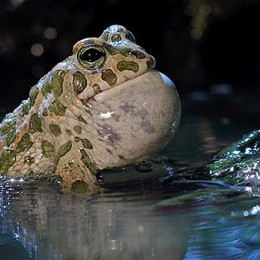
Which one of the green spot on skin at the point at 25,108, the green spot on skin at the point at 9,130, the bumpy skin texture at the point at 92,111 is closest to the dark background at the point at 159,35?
the green spot on skin at the point at 9,130

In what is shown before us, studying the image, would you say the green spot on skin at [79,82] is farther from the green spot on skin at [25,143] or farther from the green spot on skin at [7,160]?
the green spot on skin at [7,160]

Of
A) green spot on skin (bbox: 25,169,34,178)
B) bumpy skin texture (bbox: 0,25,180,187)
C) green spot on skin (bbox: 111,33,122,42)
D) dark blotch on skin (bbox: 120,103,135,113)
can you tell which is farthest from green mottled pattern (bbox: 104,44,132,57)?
green spot on skin (bbox: 25,169,34,178)

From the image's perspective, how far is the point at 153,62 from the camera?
10.4 feet

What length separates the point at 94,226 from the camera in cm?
251

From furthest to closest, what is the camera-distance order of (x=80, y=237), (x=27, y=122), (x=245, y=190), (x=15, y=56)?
1. (x=15, y=56)
2. (x=27, y=122)
3. (x=245, y=190)
4. (x=80, y=237)

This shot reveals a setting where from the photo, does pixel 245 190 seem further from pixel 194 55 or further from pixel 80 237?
pixel 194 55

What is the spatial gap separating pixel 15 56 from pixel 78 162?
20.1 feet

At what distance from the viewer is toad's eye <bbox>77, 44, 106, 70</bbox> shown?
316 cm

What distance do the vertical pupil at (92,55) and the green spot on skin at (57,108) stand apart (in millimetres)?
283

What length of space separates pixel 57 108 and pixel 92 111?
211 mm

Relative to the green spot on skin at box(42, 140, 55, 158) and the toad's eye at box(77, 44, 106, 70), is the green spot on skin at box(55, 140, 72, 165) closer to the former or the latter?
the green spot on skin at box(42, 140, 55, 158)

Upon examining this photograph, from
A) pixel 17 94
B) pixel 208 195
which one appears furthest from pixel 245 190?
pixel 17 94

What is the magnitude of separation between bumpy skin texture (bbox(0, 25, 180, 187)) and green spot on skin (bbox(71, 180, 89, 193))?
0.04 ft

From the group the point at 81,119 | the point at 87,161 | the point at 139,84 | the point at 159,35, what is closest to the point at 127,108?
the point at 139,84
